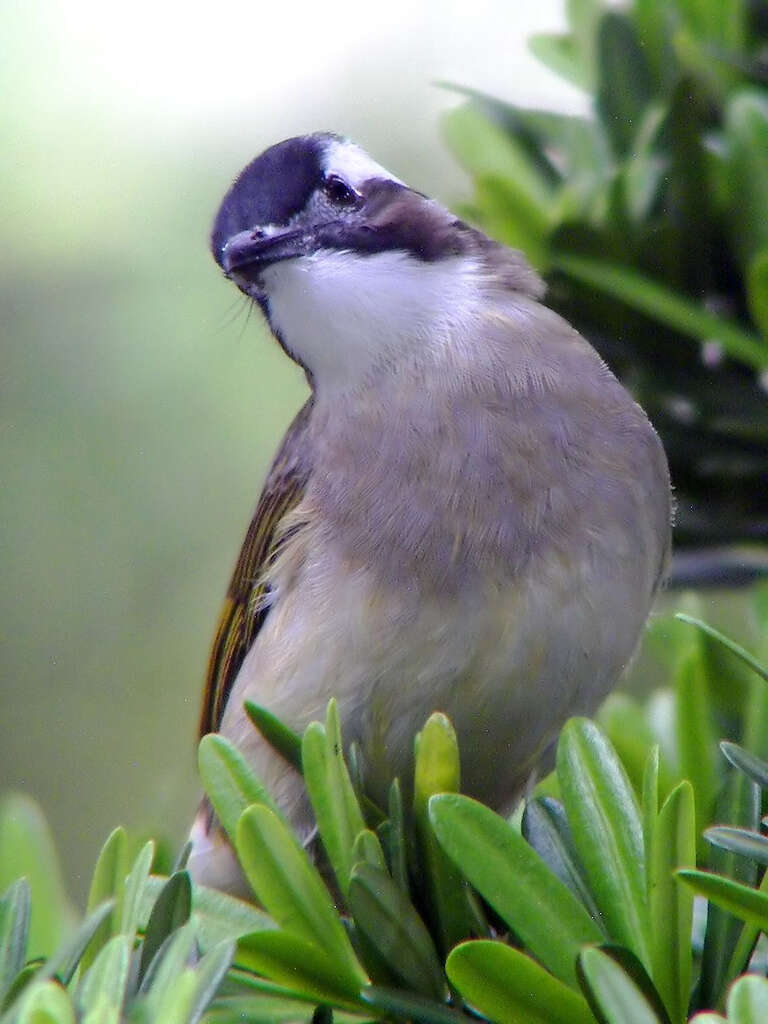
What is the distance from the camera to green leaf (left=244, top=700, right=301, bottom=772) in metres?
1.37

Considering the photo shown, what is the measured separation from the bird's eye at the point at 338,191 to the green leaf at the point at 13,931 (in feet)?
4.68

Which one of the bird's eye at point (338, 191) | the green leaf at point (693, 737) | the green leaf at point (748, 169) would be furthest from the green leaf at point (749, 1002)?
the bird's eye at point (338, 191)

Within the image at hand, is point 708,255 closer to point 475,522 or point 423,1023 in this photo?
point 475,522

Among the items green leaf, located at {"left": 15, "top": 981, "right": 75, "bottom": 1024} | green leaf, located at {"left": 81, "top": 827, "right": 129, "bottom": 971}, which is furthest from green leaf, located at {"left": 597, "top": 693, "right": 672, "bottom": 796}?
green leaf, located at {"left": 15, "top": 981, "right": 75, "bottom": 1024}

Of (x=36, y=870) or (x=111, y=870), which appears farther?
(x=36, y=870)

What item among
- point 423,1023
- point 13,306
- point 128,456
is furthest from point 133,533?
point 423,1023

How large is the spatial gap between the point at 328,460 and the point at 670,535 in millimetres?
567

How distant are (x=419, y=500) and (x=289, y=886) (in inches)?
38.4

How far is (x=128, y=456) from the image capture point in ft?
16.3

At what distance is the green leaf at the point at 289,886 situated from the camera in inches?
46.3

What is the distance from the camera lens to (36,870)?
1.80 meters

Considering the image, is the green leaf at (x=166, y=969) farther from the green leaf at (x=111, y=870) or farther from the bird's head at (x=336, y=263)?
the bird's head at (x=336, y=263)

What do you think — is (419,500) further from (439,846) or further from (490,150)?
(439,846)

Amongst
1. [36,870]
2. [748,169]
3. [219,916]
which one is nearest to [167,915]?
[219,916]
